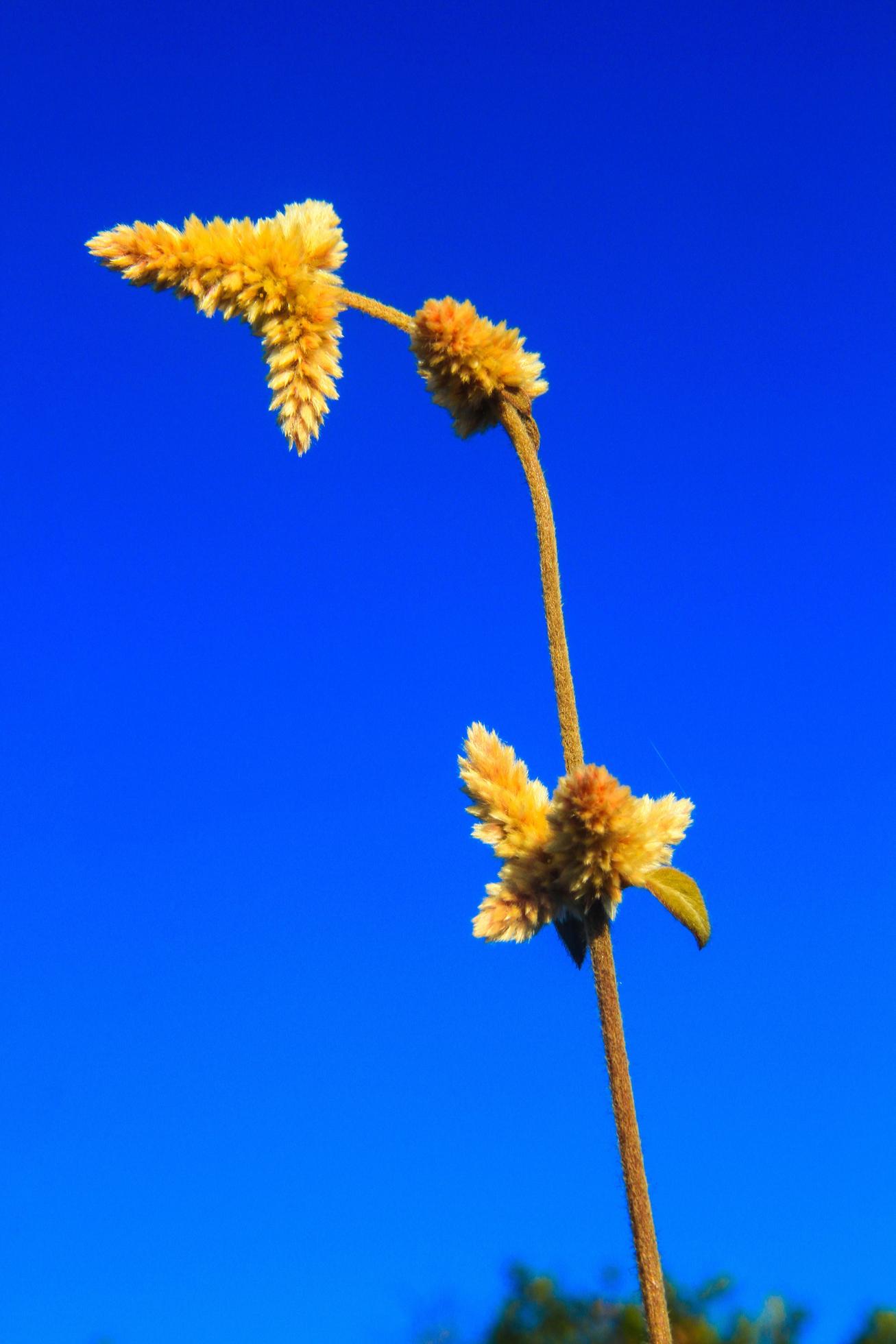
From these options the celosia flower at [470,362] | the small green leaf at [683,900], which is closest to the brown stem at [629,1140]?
the small green leaf at [683,900]

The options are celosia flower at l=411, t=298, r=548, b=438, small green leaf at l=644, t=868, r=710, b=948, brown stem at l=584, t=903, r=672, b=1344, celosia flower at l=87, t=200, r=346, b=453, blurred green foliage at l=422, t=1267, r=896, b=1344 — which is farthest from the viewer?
blurred green foliage at l=422, t=1267, r=896, b=1344

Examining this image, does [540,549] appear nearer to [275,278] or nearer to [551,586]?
[551,586]

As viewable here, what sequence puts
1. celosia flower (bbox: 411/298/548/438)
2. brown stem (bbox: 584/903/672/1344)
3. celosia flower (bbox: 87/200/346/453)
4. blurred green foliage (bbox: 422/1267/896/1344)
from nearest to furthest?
brown stem (bbox: 584/903/672/1344) → celosia flower (bbox: 411/298/548/438) → celosia flower (bbox: 87/200/346/453) → blurred green foliage (bbox: 422/1267/896/1344)

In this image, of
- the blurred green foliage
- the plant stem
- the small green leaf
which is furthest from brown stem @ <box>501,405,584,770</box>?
the blurred green foliage

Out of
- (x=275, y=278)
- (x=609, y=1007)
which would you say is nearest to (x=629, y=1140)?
(x=609, y=1007)

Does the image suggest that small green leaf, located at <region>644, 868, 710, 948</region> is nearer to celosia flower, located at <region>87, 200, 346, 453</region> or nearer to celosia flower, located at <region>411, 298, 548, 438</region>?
celosia flower, located at <region>411, 298, 548, 438</region>

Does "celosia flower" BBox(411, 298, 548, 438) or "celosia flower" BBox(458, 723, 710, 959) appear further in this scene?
"celosia flower" BBox(411, 298, 548, 438)
